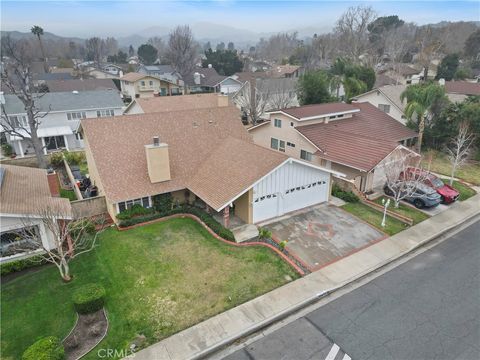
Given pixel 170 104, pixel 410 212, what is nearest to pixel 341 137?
pixel 410 212

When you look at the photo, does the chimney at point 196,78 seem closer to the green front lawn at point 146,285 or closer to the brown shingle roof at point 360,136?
the brown shingle roof at point 360,136

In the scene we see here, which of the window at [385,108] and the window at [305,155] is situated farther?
the window at [385,108]

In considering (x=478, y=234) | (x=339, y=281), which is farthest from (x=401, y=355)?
(x=478, y=234)

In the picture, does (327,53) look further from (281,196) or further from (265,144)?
(281,196)

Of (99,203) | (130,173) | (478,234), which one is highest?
(130,173)

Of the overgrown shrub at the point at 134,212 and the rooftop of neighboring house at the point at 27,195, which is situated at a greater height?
the rooftop of neighboring house at the point at 27,195

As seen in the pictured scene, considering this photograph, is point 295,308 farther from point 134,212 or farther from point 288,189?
point 134,212
